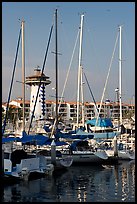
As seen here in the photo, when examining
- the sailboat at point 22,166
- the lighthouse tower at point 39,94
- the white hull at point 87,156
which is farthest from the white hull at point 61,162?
the lighthouse tower at point 39,94

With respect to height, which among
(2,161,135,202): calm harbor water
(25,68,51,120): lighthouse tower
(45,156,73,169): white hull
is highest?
(25,68,51,120): lighthouse tower

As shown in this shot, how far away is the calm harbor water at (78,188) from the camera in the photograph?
14133 mm

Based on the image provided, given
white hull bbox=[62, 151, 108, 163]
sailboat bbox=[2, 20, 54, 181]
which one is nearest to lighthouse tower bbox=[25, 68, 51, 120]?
white hull bbox=[62, 151, 108, 163]

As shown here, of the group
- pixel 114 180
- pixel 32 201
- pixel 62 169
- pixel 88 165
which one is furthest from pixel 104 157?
pixel 32 201

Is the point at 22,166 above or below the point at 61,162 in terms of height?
above

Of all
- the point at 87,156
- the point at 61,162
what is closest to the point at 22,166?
the point at 61,162

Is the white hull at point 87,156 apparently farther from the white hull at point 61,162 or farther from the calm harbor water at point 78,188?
the white hull at point 61,162

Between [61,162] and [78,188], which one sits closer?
[78,188]

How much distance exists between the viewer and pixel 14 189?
52.5 feet

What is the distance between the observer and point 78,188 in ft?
54.5

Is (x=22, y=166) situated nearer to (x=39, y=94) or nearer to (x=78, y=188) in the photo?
(x=78, y=188)

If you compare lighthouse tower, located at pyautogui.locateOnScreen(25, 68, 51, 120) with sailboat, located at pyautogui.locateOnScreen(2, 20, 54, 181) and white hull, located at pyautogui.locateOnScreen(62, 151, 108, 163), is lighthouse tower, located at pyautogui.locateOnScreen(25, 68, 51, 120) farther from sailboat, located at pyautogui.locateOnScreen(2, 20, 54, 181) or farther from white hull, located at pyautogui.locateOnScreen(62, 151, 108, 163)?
sailboat, located at pyautogui.locateOnScreen(2, 20, 54, 181)

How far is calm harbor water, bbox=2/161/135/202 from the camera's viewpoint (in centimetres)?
1413

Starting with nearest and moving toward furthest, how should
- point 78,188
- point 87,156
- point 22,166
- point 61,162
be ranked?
point 78,188 → point 22,166 → point 61,162 → point 87,156
